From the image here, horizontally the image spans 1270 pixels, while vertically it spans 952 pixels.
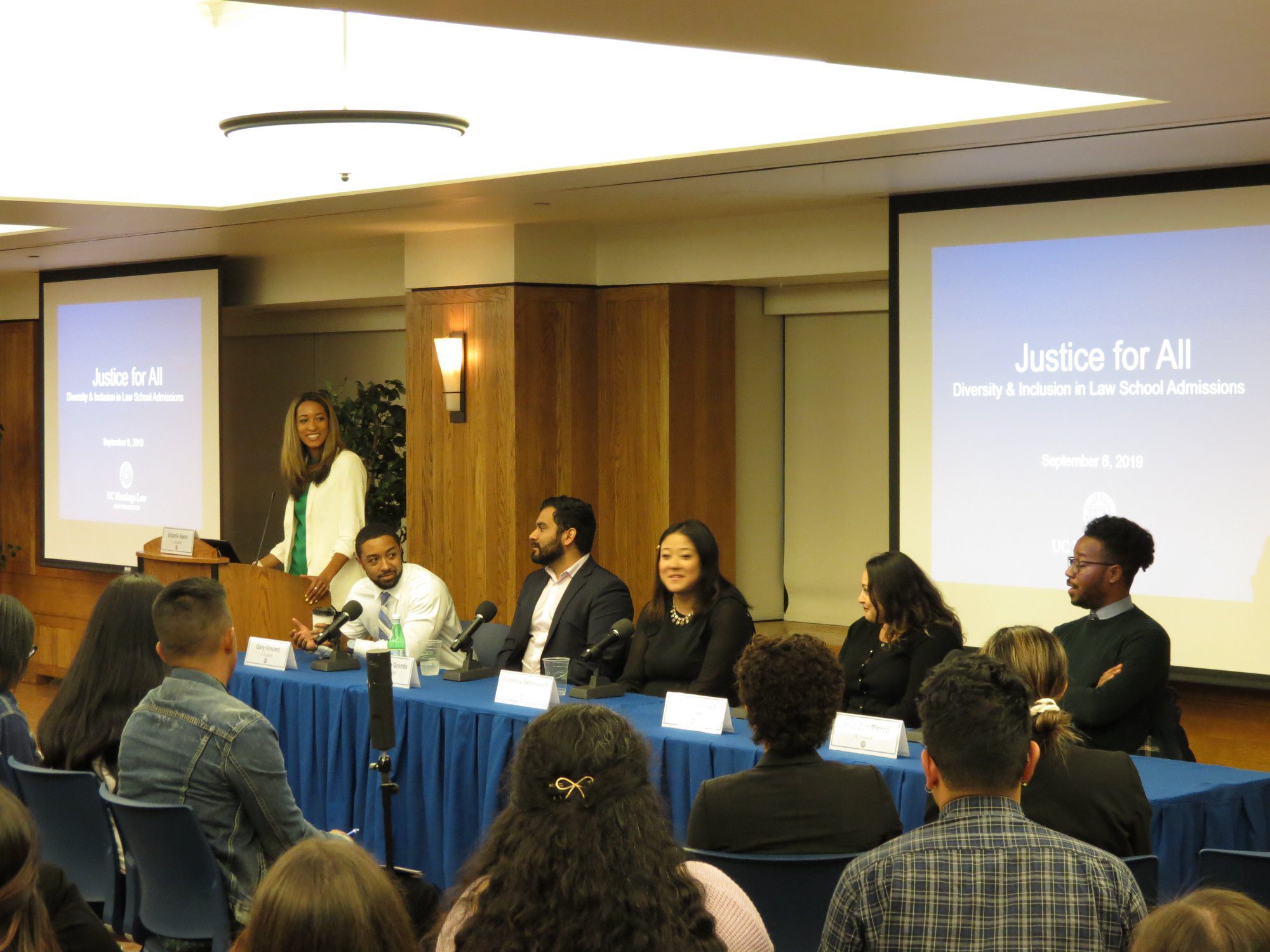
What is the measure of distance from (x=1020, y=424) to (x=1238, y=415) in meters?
0.91

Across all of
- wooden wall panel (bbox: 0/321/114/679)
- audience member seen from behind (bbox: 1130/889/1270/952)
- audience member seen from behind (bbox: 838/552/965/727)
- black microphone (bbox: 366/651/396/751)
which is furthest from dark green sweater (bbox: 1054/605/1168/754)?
wooden wall panel (bbox: 0/321/114/679)

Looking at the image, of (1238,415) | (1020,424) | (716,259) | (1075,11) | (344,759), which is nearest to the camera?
(1075,11)

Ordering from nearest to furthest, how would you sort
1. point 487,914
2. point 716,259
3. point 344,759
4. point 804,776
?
point 487,914 < point 804,776 < point 344,759 < point 716,259

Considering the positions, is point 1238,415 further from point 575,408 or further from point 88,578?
point 88,578

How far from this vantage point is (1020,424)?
607 centimetres

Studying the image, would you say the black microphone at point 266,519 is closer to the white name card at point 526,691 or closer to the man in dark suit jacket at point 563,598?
the man in dark suit jacket at point 563,598

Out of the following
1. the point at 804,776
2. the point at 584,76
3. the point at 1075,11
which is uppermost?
the point at 584,76

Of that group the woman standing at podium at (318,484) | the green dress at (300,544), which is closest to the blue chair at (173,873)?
the woman standing at podium at (318,484)

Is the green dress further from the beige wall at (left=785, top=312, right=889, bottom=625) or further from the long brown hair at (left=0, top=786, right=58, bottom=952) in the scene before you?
the long brown hair at (left=0, top=786, right=58, bottom=952)

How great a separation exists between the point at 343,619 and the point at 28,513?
6510 millimetres

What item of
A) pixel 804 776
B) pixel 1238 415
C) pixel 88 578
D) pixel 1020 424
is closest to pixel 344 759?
pixel 804 776

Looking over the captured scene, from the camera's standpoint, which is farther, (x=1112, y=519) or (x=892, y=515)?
(x=892, y=515)

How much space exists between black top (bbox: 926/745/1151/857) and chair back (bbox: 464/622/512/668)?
2990mm

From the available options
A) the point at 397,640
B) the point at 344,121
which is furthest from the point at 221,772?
the point at 344,121
